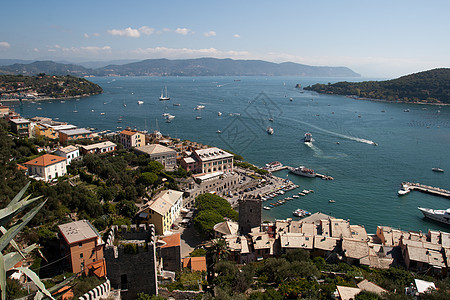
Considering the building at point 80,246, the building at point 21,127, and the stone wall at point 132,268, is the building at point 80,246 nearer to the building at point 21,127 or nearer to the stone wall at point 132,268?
the stone wall at point 132,268

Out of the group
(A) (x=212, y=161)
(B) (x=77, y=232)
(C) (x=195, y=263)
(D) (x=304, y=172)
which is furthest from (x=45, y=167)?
(D) (x=304, y=172)

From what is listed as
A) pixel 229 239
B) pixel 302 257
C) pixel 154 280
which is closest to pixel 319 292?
pixel 302 257

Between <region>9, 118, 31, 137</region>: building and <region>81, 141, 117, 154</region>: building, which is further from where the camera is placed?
<region>9, 118, 31, 137</region>: building

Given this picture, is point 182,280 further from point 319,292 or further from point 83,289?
point 319,292

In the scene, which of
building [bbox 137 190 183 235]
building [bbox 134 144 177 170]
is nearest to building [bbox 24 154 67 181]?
building [bbox 137 190 183 235]

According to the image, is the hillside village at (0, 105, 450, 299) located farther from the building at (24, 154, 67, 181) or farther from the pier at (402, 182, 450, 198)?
the pier at (402, 182, 450, 198)

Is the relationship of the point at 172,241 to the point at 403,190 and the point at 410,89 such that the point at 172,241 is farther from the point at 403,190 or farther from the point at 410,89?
the point at 410,89
